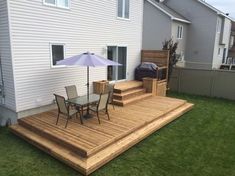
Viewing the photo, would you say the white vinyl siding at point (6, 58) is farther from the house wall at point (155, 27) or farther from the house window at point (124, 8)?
the house wall at point (155, 27)

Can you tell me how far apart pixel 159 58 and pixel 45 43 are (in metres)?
6.21

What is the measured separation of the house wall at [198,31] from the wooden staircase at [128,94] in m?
12.3

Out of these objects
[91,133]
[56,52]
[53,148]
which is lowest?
[53,148]

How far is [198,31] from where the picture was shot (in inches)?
763

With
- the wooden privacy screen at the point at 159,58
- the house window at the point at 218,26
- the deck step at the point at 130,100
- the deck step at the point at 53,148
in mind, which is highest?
the house window at the point at 218,26

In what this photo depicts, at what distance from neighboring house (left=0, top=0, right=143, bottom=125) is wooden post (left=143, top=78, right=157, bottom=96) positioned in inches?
78.6

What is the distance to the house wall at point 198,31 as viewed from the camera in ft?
61.5

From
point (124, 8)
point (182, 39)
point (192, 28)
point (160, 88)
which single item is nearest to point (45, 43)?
point (124, 8)

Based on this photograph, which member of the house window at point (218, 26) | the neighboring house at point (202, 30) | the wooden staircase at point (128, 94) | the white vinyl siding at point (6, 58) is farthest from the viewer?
the house window at point (218, 26)

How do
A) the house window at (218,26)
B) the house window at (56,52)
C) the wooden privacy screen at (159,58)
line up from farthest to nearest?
the house window at (218,26), the wooden privacy screen at (159,58), the house window at (56,52)

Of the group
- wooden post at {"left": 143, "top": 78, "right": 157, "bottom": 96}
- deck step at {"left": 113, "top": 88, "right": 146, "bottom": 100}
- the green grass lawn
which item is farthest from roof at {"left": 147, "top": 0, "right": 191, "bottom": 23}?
the green grass lawn

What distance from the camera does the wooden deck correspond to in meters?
4.69

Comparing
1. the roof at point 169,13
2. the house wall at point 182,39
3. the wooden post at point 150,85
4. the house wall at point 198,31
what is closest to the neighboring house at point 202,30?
the house wall at point 198,31

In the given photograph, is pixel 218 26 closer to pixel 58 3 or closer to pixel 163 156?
pixel 58 3
